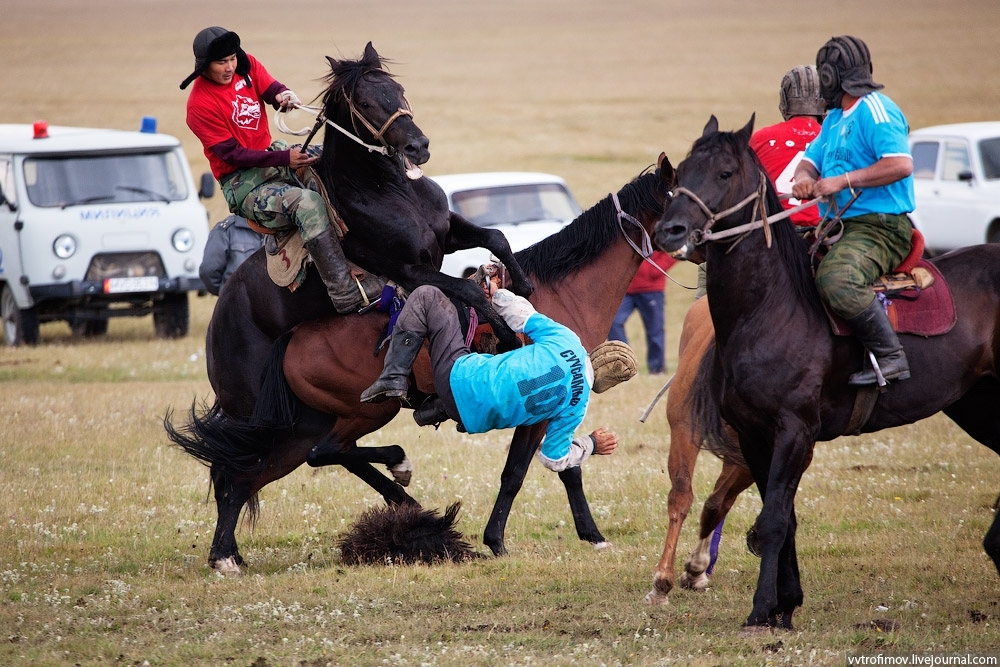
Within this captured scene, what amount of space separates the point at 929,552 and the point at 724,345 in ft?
7.63

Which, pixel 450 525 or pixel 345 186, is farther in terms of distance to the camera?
pixel 450 525

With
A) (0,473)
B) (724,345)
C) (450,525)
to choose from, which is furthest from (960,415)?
(0,473)

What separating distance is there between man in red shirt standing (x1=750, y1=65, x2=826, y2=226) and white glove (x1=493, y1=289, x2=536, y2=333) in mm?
1767

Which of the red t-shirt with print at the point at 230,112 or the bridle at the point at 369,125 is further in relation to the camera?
the red t-shirt with print at the point at 230,112

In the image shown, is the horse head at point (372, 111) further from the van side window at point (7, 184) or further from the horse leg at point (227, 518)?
the van side window at point (7, 184)

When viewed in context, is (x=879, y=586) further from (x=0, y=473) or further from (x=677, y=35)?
(x=677, y=35)

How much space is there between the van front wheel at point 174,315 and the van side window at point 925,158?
12318 mm

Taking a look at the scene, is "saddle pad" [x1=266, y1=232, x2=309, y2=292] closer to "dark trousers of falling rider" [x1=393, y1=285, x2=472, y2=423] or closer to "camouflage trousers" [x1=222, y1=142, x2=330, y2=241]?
"camouflage trousers" [x1=222, y1=142, x2=330, y2=241]

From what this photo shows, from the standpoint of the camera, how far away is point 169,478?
855 cm

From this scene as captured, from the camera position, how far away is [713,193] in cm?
494

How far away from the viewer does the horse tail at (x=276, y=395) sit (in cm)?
640

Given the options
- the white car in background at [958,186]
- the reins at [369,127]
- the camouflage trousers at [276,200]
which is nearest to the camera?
the reins at [369,127]

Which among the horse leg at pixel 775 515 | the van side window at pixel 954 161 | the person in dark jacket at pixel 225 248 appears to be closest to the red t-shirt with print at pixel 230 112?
the person in dark jacket at pixel 225 248

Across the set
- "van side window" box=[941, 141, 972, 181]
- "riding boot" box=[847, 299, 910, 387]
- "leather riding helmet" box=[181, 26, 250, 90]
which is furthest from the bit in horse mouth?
"van side window" box=[941, 141, 972, 181]
